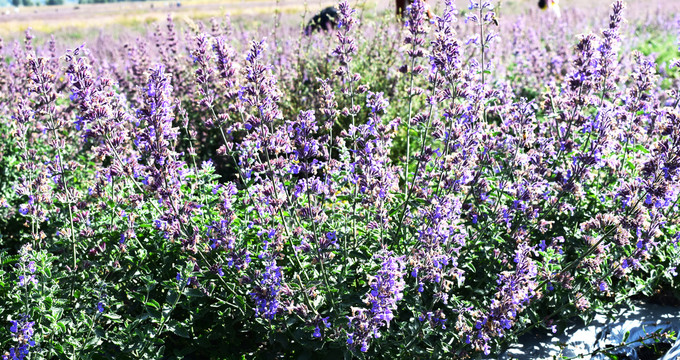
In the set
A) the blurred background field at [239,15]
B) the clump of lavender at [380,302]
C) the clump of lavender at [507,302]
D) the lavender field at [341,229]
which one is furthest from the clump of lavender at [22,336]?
the blurred background field at [239,15]

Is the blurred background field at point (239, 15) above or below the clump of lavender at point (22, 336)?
above

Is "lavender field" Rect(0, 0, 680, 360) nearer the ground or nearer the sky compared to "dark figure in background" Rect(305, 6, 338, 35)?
nearer the ground

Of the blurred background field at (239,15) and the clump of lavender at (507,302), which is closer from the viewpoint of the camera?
the clump of lavender at (507,302)

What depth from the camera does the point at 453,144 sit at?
11.2 feet

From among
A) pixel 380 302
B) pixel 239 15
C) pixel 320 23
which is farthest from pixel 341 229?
pixel 239 15

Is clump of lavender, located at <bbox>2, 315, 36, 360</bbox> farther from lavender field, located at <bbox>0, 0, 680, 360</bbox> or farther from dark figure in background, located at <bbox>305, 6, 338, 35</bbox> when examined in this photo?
dark figure in background, located at <bbox>305, 6, 338, 35</bbox>

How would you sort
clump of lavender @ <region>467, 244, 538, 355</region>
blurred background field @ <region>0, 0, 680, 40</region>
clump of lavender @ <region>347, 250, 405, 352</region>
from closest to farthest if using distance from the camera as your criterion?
clump of lavender @ <region>347, 250, 405, 352</region>
clump of lavender @ <region>467, 244, 538, 355</region>
blurred background field @ <region>0, 0, 680, 40</region>

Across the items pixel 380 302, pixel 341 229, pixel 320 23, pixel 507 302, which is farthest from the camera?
pixel 320 23

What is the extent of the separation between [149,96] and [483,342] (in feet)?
7.19

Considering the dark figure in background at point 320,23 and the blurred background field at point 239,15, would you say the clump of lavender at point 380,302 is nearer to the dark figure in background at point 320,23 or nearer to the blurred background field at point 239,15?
the dark figure in background at point 320,23

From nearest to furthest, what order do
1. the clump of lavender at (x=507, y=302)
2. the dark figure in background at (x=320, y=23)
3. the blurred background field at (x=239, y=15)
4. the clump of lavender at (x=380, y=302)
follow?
1. the clump of lavender at (x=380, y=302)
2. the clump of lavender at (x=507, y=302)
3. the dark figure in background at (x=320, y=23)
4. the blurred background field at (x=239, y=15)

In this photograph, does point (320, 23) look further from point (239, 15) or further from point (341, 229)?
point (239, 15)

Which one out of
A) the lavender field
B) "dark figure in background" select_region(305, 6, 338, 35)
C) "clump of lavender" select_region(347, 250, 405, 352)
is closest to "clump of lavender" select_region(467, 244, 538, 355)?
the lavender field

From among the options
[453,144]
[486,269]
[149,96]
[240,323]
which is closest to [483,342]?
[486,269]
